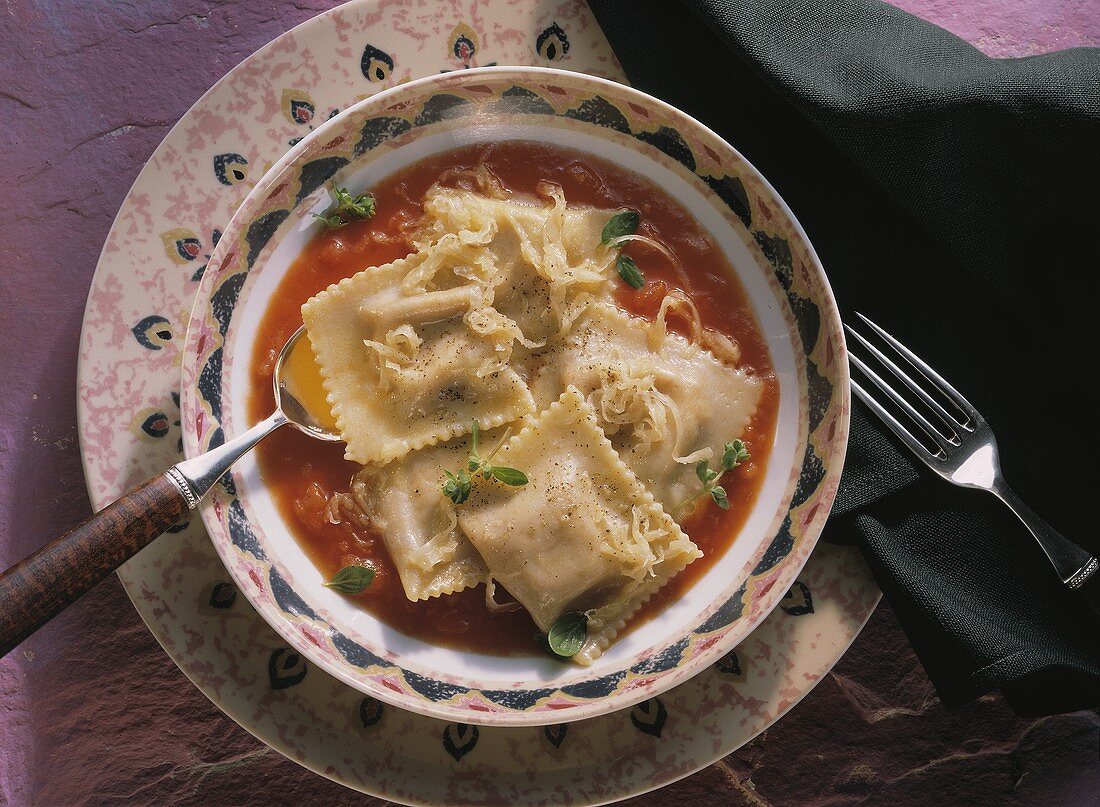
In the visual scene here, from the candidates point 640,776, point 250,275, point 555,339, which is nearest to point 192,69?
point 250,275

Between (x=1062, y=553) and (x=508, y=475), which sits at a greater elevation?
(x=508, y=475)

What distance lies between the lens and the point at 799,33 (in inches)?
187

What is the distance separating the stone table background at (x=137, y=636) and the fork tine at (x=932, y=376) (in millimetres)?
1367

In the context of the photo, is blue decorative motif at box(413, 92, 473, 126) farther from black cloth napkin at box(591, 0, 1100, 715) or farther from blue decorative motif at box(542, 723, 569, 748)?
blue decorative motif at box(542, 723, 569, 748)

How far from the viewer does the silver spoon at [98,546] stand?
3.81m

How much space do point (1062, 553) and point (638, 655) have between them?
2.42m

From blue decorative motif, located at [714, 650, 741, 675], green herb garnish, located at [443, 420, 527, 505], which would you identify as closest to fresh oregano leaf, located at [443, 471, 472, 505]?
green herb garnish, located at [443, 420, 527, 505]

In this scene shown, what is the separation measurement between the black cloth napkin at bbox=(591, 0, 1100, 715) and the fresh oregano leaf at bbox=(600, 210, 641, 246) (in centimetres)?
71

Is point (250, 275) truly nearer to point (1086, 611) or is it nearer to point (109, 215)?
point (109, 215)

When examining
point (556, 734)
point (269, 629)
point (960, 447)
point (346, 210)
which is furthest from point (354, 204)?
point (960, 447)

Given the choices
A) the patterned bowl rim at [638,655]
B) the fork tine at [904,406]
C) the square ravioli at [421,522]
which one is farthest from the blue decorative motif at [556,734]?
the fork tine at [904,406]

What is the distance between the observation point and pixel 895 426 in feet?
15.7

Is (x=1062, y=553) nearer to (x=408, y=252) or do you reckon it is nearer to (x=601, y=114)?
(x=601, y=114)

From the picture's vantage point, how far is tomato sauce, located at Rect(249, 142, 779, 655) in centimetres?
479
